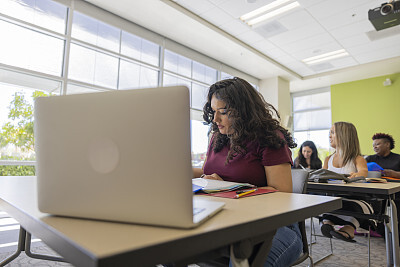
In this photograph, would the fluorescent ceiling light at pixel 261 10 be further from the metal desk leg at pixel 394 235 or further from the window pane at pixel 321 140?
the window pane at pixel 321 140

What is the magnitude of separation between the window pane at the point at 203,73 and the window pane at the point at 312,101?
3614 mm

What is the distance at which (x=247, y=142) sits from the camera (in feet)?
4.33

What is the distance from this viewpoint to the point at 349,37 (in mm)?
5262

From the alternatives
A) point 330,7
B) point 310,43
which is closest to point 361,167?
point 330,7

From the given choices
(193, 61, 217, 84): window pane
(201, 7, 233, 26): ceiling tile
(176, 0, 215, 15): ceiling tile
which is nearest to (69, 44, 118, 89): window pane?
(176, 0, 215, 15): ceiling tile

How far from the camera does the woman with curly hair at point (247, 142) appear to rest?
1.20 m

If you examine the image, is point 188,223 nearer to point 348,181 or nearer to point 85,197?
point 85,197

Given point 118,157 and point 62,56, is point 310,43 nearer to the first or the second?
point 62,56

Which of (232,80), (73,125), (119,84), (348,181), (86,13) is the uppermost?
(86,13)

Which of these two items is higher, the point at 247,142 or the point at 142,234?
the point at 247,142

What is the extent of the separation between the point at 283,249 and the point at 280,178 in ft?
1.08

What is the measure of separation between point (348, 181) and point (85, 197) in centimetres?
189

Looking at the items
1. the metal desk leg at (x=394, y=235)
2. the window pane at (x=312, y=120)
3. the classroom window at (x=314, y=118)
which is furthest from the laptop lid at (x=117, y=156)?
the window pane at (x=312, y=120)

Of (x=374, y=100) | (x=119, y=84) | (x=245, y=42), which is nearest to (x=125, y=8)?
(x=119, y=84)
